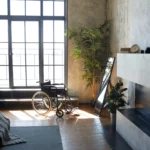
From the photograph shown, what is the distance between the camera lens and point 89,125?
17.5ft

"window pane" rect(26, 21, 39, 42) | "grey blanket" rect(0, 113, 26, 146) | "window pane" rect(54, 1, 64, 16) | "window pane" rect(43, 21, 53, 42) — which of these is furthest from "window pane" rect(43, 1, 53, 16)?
"grey blanket" rect(0, 113, 26, 146)

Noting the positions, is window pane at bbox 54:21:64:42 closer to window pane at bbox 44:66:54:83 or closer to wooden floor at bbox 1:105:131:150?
window pane at bbox 44:66:54:83

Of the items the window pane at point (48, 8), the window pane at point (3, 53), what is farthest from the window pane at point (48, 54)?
the window pane at point (3, 53)

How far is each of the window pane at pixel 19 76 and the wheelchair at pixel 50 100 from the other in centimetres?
106

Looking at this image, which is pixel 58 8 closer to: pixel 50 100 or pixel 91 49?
pixel 91 49

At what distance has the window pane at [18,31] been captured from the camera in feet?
24.3

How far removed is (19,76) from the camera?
24.7ft

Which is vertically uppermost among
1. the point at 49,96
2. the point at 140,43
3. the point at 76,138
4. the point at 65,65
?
the point at 140,43

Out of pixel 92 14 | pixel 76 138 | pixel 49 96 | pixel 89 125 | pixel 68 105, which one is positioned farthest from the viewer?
pixel 92 14

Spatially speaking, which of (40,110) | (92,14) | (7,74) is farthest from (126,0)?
(7,74)

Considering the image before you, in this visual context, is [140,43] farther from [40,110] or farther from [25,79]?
[25,79]

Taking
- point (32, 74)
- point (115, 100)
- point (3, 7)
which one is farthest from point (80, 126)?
point (3, 7)

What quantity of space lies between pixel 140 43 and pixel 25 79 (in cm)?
391

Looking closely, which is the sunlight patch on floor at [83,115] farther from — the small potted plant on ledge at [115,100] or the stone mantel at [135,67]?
the stone mantel at [135,67]
